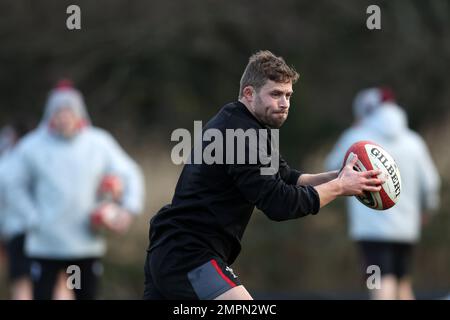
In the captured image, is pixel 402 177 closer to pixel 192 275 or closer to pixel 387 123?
pixel 387 123

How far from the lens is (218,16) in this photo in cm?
1984

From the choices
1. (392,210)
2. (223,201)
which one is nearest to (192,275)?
(223,201)

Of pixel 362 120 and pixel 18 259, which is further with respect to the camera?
pixel 362 120

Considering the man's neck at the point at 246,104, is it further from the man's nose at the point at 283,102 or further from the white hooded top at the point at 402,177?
the white hooded top at the point at 402,177

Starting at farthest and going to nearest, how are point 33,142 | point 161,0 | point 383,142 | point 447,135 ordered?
1. point 161,0
2. point 447,135
3. point 383,142
4. point 33,142

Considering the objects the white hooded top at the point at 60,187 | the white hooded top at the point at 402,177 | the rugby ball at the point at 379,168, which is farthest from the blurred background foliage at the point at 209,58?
the rugby ball at the point at 379,168

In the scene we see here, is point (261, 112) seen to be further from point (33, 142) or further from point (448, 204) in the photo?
point (448, 204)

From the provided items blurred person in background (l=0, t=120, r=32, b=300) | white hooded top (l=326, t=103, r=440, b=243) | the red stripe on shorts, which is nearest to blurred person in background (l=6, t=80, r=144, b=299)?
blurred person in background (l=0, t=120, r=32, b=300)

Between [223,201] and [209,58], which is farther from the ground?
[209,58]

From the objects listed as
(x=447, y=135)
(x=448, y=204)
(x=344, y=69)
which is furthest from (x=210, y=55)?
(x=448, y=204)

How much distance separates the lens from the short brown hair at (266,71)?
Result: 546 cm

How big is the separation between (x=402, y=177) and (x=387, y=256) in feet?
2.62

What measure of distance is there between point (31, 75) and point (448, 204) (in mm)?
10162

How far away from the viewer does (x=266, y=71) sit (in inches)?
215
